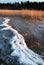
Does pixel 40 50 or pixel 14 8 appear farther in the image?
pixel 14 8

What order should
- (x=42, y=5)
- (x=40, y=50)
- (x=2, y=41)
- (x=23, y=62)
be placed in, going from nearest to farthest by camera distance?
(x=23, y=62) < (x=40, y=50) < (x=2, y=41) < (x=42, y=5)

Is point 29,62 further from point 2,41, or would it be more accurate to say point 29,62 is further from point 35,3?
point 35,3

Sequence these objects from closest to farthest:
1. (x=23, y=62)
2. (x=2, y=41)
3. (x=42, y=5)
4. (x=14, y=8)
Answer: (x=23, y=62)
(x=2, y=41)
(x=42, y=5)
(x=14, y=8)

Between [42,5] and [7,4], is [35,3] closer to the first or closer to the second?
[42,5]

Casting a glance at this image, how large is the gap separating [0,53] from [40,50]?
286 centimetres

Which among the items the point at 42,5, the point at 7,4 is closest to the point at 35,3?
the point at 42,5

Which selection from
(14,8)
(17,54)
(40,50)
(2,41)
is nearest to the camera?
(17,54)

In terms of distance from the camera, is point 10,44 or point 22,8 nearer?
point 10,44

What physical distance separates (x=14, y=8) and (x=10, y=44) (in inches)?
4892

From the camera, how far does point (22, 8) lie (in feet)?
437

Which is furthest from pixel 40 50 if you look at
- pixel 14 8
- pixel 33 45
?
pixel 14 8

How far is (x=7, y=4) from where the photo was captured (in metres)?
144

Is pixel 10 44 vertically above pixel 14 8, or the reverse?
pixel 10 44

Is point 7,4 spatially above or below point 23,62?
below
